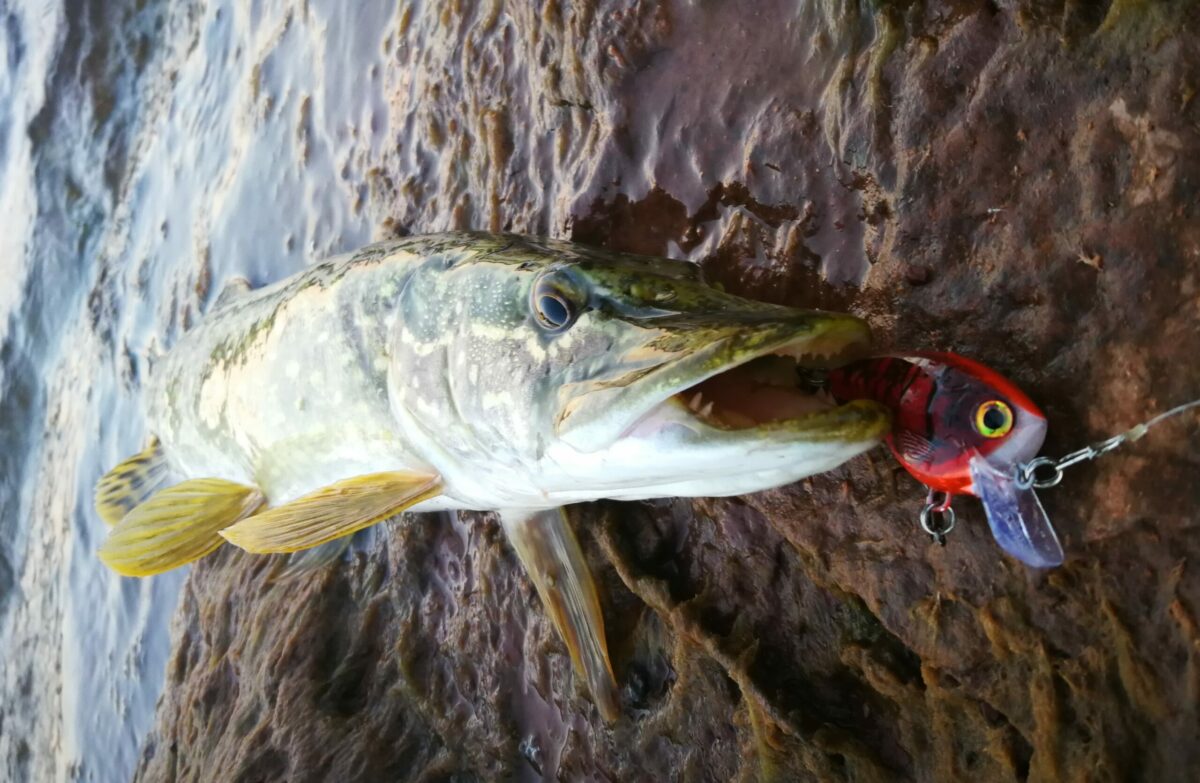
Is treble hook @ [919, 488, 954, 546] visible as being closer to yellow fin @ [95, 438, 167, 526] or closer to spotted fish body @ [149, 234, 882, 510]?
spotted fish body @ [149, 234, 882, 510]

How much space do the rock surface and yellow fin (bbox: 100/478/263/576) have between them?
30.1 inches

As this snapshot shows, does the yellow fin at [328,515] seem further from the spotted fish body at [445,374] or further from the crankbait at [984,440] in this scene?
the crankbait at [984,440]

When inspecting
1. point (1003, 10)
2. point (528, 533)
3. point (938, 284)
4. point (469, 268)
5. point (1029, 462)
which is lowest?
point (528, 533)

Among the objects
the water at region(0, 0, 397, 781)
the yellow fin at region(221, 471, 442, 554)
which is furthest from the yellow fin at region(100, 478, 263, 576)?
the water at region(0, 0, 397, 781)

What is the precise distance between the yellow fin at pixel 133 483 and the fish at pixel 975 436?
3.80 m

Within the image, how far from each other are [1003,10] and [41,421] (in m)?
7.89

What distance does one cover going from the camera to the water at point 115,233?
4.53 metres

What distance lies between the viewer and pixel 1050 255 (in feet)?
6.12

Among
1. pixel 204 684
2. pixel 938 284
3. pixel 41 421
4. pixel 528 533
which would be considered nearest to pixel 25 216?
pixel 41 421

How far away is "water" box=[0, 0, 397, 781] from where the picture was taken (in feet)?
14.9

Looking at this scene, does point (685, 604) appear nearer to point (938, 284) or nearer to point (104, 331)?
point (938, 284)

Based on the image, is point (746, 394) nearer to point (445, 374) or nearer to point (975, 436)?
point (975, 436)

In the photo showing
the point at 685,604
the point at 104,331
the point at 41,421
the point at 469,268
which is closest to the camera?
the point at 469,268

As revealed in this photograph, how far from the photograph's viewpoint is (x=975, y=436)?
1.68 m
